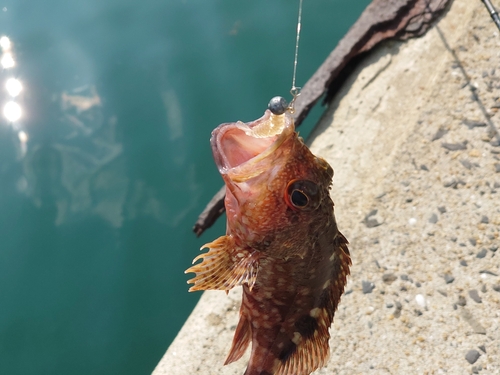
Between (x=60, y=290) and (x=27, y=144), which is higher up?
(x=27, y=144)

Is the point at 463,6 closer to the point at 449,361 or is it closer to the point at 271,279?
the point at 449,361

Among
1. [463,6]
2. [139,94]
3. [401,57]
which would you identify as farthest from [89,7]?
[463,6]

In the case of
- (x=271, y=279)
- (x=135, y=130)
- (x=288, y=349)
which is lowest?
(x=288, y=349)

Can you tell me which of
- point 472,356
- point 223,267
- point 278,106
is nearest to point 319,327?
point 223,267

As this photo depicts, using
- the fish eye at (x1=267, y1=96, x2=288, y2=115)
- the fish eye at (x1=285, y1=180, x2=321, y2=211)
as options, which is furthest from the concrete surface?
the fish eye at (x1=267, y1=96, x2=288, y2=115)

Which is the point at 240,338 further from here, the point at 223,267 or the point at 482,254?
the point at 482,254

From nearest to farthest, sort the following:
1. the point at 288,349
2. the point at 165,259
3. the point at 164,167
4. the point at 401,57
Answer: the point at 288,349 < the point at 401,57 < the point at 165,259 < the point at 164,167

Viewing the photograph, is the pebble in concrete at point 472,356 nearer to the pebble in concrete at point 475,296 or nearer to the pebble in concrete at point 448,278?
the pebble in concrete at point 475,296
